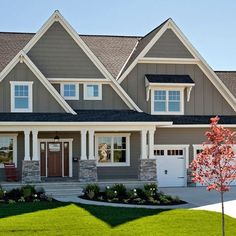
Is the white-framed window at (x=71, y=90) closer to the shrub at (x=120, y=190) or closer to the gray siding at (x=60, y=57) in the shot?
the gray siding at (x=60, y=57)

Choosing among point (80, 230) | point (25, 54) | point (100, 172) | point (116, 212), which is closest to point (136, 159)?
point (100, 172)

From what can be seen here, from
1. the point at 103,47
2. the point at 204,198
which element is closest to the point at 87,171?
the point at 204,198

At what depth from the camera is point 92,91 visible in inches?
1196

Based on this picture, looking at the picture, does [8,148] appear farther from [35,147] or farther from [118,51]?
[118,51]

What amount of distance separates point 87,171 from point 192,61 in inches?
378

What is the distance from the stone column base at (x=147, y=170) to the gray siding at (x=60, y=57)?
5.56 meters

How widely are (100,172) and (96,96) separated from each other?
13.4ft

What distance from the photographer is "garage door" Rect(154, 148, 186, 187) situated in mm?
30953

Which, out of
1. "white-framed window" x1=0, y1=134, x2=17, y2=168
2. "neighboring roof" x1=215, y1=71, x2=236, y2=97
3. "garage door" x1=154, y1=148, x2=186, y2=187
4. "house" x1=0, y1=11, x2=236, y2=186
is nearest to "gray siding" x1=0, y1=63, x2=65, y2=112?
"house" x1=0, y1=11, x2=236, y2=186

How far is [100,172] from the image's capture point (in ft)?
98.4

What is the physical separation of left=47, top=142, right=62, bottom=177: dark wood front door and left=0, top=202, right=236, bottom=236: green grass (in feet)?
28.0

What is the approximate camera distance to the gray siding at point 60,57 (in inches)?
1174

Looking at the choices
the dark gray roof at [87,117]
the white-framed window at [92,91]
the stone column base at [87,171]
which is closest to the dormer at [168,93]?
the dark gray roof at [87,117]

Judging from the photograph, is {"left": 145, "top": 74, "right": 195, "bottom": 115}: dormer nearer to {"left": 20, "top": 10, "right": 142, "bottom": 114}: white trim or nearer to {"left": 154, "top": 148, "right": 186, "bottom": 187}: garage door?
{"left": 20, "top": 10, "right": 142, "bottom": 114}: white trim
